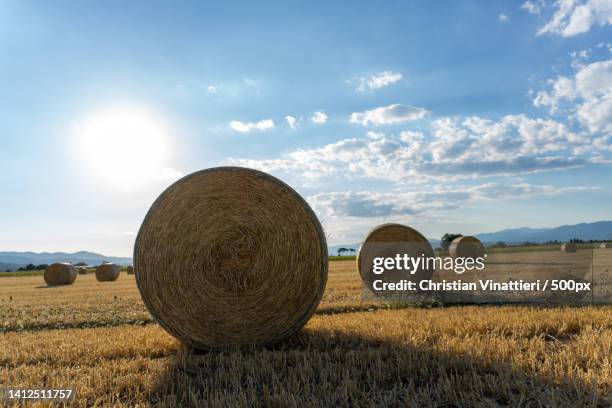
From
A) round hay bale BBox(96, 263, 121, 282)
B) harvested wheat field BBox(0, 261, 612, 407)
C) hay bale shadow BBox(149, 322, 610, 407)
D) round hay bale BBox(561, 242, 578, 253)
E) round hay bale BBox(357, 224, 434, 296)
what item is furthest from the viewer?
round hay bale BBox(561, 242, 578, 253)

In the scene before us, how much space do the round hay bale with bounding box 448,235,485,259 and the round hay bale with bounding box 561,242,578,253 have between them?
8290 millimetres

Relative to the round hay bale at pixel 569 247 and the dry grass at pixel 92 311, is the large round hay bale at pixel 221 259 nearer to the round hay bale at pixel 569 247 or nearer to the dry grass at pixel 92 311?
the dry grass at pixel 92 311

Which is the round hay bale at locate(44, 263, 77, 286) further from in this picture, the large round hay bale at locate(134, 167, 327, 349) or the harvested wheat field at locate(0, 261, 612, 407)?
the large round hay bale at locate(134, 167, 327, 349)

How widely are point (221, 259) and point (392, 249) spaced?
7.91 metres

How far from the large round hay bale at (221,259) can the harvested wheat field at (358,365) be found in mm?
362

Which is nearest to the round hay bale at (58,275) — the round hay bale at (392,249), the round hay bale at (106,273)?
the round hay bale at (106,273)

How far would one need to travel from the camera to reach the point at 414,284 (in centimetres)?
1217

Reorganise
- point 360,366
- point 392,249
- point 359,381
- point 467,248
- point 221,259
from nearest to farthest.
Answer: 1. point 359,381
2. point 360,366
3. point 221,259
4. point 392,249
5. point 467,248

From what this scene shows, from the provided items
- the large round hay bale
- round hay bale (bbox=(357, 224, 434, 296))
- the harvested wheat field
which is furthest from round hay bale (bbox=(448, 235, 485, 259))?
the large round hay bale

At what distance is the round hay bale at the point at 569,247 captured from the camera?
26684 mm

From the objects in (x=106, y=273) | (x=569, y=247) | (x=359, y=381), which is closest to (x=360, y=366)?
(x=359, y=381)

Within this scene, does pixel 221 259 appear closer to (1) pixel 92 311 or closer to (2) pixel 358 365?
(2) pixel 358 365

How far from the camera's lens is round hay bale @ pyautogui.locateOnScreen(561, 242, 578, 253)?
26684mm

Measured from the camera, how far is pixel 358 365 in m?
4.41
